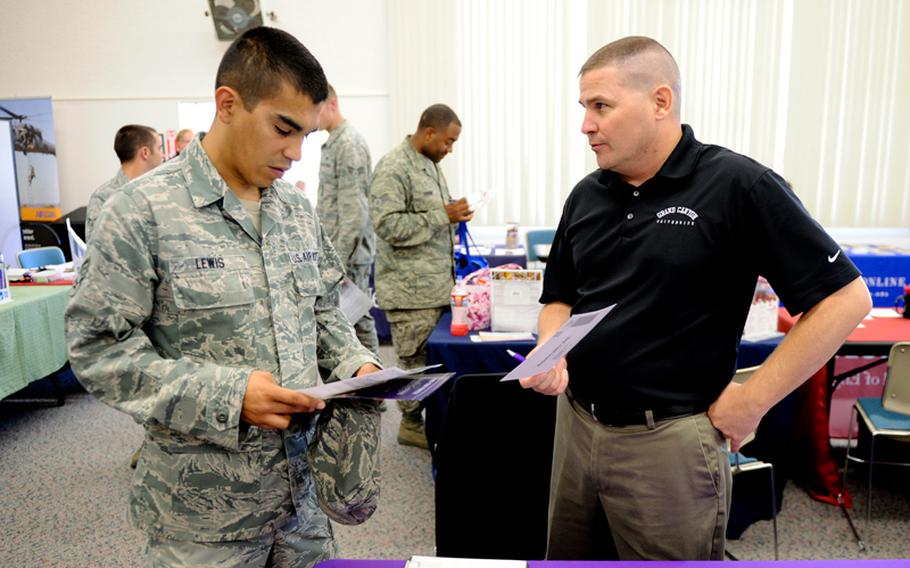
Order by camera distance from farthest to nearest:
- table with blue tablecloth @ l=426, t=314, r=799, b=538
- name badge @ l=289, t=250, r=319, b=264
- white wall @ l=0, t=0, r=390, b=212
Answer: white wall @ l=0, t=0, r=390, b=212
table with blue tablecloth @ l=426, t=314, r=799, b=538
name badge @ l=289, t=250, r=319, b=264

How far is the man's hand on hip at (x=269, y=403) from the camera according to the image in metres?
1.04

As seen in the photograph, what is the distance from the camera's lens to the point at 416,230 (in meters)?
3.06

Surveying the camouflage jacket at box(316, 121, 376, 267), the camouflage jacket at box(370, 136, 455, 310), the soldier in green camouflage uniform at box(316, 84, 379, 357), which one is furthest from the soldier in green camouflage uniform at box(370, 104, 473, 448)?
the camouflage jacket at box(316, 121, 376, 267)

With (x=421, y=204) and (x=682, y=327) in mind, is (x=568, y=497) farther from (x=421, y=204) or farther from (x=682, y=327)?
(x=421, y=204)

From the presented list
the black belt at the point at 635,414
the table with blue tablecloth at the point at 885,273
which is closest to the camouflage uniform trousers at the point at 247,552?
the black belt at the point at 635,414

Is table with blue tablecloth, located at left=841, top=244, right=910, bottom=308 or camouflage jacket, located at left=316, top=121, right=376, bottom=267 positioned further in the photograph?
table with blue tablecloth, located at left=841, top=244, right=910, bottom=308

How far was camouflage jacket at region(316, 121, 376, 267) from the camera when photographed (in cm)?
350

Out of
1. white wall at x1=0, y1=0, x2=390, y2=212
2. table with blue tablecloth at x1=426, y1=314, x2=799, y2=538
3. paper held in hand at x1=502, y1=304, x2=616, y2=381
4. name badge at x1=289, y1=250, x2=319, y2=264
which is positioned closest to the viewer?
paper held in hand at x1=502, y1=304, x2=616, y2=381

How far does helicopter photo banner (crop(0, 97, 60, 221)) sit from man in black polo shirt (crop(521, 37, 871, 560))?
6031 mm

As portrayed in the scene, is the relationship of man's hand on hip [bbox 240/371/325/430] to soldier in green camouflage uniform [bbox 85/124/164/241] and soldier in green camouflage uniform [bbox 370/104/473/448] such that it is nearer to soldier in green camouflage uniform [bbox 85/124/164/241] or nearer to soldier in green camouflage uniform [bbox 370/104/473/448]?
soldier in green camouflage uniform [bbox 370/104/473/448]

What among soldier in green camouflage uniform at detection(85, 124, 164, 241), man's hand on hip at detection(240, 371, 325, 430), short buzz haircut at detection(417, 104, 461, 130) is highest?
short buzz haircut at detection(417, 104, 461, 130)

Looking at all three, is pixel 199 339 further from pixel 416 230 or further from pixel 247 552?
pixel 416 230

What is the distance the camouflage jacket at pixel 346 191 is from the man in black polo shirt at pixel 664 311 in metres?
2.23

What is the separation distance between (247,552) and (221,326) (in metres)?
0.42
